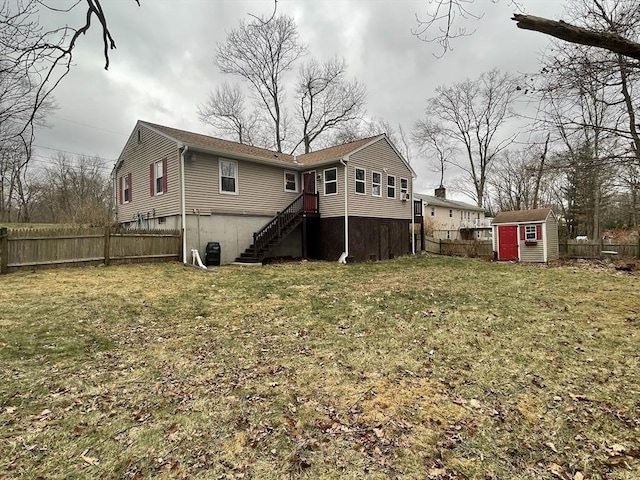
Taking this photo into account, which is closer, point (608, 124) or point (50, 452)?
point (50, 452)

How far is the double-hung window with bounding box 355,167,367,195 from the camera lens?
52.0 ft

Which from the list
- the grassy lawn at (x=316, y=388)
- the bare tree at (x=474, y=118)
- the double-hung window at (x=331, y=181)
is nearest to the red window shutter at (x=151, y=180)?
the double-hung window at (x=331, y=181)

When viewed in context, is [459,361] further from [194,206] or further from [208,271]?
[194,206]

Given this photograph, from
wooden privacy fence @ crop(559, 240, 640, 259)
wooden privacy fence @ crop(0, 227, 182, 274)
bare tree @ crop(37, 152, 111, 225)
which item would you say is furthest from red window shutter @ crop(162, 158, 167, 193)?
bare tree @ crop(37, 152, 111, 225)

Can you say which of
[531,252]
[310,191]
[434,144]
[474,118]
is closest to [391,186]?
[310,191]

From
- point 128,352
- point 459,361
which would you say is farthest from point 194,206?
point 459,361

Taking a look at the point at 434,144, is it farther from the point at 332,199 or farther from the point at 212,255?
the point at 212,255

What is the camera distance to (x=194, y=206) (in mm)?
12828

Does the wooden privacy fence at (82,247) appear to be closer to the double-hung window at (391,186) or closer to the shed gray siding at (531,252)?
the double-hung window at (391,186)

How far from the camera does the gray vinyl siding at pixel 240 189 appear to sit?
12.9m

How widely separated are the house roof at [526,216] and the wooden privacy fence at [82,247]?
17.2 m

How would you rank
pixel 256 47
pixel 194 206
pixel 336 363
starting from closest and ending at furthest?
pixel 336 363 → pixel 194 206 → pixel 256 47

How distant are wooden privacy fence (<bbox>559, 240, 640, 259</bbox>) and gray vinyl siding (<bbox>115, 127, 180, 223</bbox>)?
2068cm

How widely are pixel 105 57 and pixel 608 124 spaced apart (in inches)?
321
